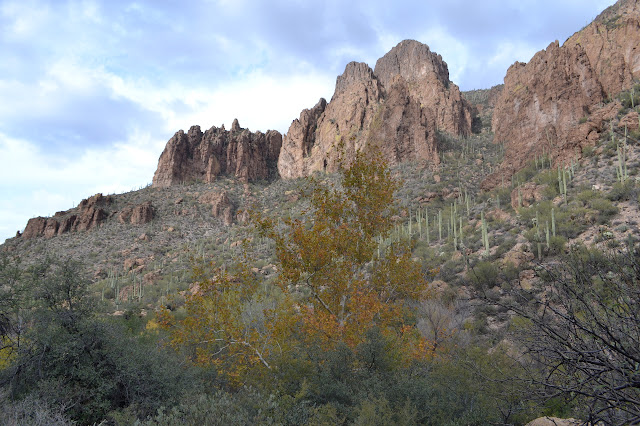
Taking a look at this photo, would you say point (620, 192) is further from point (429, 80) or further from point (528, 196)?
point (429, 80)

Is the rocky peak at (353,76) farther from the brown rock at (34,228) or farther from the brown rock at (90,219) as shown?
the brown rock at (34,228)

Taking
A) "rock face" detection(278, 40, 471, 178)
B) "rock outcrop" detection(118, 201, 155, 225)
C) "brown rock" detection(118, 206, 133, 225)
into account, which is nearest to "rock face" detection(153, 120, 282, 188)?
"rock face" detection(278, 40, 471, 178)

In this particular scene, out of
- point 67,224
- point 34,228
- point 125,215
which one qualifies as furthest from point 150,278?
point 34,228

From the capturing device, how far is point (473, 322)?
16.1 m

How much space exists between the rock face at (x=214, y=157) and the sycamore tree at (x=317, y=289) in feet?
216

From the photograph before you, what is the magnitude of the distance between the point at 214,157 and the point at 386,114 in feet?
124

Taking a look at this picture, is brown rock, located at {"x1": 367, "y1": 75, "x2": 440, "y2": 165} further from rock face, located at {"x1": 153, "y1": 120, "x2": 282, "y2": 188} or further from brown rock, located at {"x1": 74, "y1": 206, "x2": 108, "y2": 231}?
brown rock, located at {"x1": 74, "y1": 206, "x2": 108, "y2": 231}

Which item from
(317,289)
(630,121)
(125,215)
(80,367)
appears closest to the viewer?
(80,367)

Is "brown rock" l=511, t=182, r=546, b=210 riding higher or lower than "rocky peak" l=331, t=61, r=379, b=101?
lower

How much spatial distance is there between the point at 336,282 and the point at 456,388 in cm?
359

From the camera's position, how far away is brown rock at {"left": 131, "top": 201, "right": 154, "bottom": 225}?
176 ft

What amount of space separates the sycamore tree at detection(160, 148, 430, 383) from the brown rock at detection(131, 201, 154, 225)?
5083cm

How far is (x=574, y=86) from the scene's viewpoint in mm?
37062

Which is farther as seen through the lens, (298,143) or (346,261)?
(298,143)
